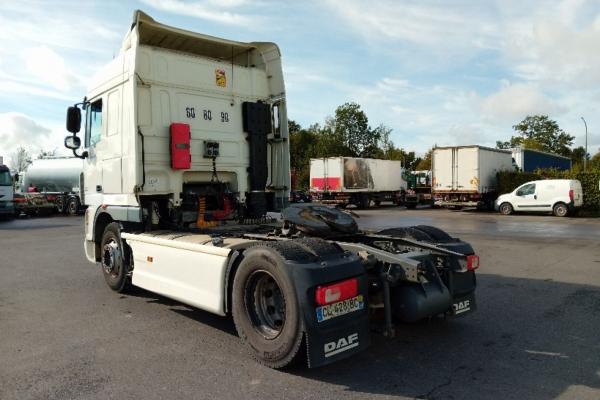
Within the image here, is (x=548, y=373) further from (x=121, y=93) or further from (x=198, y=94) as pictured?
(x=121, y=93)

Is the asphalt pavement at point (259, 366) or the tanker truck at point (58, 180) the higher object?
the tanker truck at point (58, 180)

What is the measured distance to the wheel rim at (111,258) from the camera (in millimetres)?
7016

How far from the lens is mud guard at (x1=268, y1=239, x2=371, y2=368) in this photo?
12.7 ft

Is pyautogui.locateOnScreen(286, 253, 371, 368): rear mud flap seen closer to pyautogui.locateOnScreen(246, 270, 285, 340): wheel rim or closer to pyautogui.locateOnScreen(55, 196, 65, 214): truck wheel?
pyautogui.locateOnScreen(246, 270, 285, 340): wheel rim

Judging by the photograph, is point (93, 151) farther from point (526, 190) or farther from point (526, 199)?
point (526, 190)

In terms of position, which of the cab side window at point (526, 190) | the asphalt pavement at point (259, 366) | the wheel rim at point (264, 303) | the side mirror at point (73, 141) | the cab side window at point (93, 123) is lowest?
the asphalt pavement at point (259, 366)

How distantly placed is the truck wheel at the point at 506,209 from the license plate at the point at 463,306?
67.7 feet

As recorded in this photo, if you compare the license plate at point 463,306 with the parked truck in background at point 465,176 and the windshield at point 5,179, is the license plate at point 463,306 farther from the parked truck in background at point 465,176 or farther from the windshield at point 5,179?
the windshield at point 5,179

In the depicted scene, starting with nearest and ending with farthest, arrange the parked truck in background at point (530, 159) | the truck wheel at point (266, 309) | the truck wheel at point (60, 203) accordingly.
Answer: the truck wheel at point (266, 309) → the truck wheel at point (60, 203) → the parked truck in background at point (530, 159)

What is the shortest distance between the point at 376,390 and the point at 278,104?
4.89 m

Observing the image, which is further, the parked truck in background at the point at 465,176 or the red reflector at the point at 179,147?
the parked truck in background at the point at 465,176

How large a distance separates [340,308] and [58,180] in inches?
1235

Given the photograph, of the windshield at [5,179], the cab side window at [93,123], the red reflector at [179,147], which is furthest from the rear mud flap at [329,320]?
the windshield at [5,179]

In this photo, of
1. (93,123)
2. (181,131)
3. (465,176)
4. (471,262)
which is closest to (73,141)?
(93,123)
